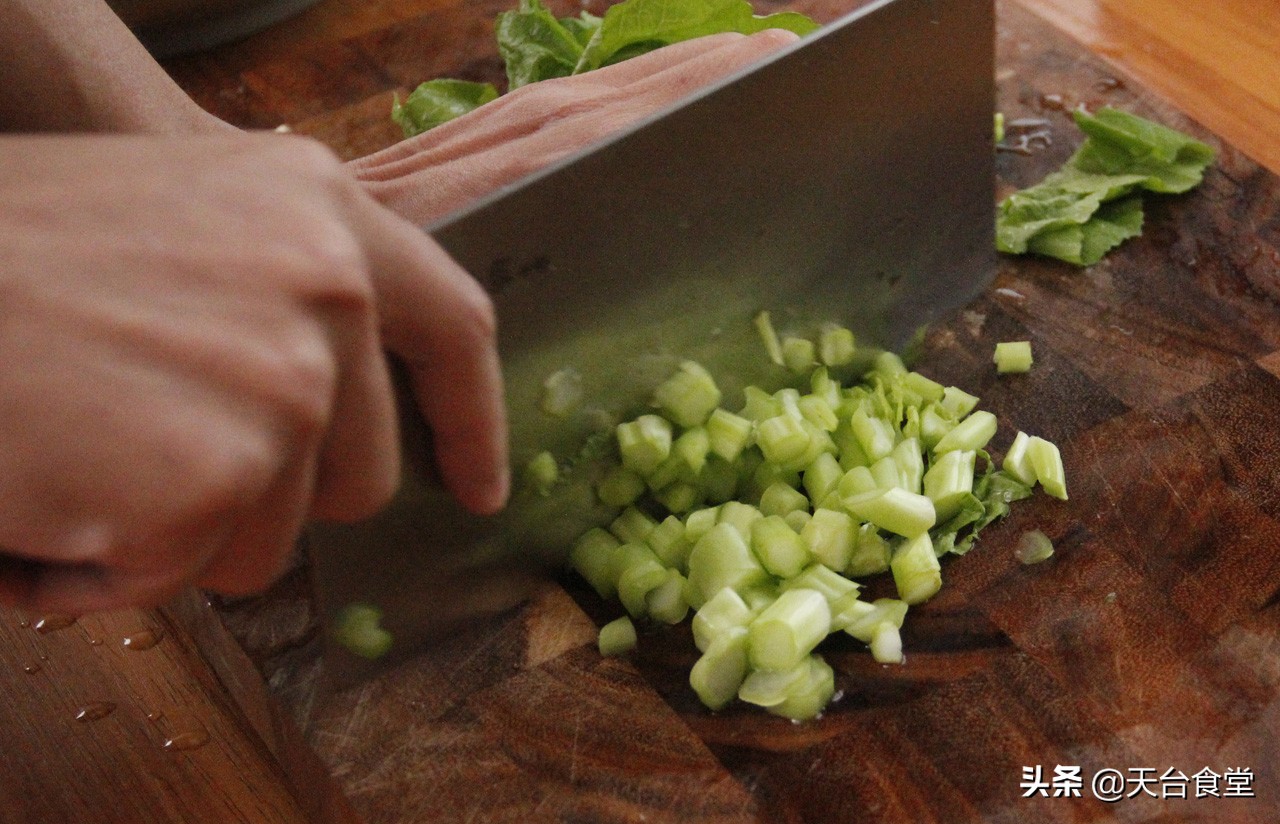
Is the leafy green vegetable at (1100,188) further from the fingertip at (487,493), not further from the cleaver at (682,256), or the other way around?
the fingertip at (487,493)

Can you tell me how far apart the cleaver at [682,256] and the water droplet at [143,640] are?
10.0 inches

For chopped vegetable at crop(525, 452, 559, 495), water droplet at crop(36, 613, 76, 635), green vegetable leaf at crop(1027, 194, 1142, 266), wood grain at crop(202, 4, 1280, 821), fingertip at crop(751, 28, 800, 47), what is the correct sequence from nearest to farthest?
1. wood grain at crop(202, 4, 1280, 821)
2. chopped vegetable at crop(525, 452, 559, 495)
3. water droplet at crop(36, 613, 76, 635)
4. fingertip at crop(751, 28, 800, 47)
5. green vegetable leaf at crop(1027, 194, 1142, 266)

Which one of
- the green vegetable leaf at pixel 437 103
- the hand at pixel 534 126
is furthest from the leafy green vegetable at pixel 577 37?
the hand at pixel 534 126

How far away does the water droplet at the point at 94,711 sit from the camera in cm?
123

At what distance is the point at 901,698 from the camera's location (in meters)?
1.13

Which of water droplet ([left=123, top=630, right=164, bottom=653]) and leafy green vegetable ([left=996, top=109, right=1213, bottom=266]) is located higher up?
leafy green vegetable ([left=996, top=109, right=1213, bottom=266])

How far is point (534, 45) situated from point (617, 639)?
0.96 meters

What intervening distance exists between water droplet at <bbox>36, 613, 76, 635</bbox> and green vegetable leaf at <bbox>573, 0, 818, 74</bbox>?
0.93 meters

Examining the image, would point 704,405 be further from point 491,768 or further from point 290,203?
point 290,203

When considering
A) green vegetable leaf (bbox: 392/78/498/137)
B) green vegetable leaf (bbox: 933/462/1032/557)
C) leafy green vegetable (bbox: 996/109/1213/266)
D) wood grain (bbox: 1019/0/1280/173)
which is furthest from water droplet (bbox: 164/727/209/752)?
wood grain (bbox: 1019/0/1280/173)

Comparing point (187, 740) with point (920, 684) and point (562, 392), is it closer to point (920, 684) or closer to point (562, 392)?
point (562, 392)

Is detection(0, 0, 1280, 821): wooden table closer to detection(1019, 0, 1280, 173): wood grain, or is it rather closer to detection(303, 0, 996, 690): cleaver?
detection(303, 0, 996, 690): cleaver

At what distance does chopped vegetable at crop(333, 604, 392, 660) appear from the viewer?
1.13 m

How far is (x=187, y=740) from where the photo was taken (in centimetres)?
122
